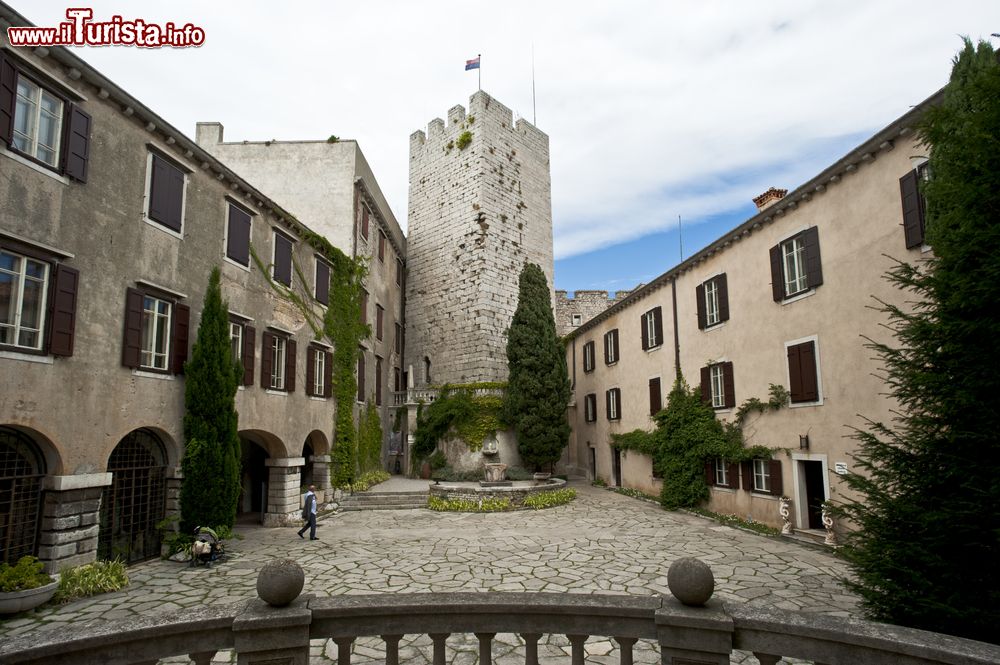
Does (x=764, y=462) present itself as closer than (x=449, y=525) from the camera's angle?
Yes

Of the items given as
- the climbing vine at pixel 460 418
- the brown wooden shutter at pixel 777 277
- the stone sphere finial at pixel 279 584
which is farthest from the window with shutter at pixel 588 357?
the stone sphere finial at pixel 279 584

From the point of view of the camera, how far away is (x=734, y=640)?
11.7 feet

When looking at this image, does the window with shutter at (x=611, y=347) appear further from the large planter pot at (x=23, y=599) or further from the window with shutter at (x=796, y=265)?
the large planter pot at (x=23, y=599)

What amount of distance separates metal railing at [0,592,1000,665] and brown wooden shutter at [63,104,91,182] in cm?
974

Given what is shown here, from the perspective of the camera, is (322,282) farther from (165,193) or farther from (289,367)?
(165,193)

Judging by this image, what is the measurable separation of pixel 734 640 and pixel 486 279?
24216 millimetres

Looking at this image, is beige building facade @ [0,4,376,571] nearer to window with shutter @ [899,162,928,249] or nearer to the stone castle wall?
window with shutter @ [899,162,928,249]

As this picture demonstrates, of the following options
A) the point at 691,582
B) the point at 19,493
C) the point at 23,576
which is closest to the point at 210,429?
the point at 19,493

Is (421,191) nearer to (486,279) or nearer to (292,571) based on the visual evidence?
(486,279)

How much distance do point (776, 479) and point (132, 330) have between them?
15.5 m

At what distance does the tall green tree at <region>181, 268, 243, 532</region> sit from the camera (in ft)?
40.1

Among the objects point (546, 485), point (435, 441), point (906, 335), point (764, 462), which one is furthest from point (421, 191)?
point (906, 335)

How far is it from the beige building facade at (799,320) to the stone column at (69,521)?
42.6 feet

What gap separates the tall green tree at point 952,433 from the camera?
528 centimetres
